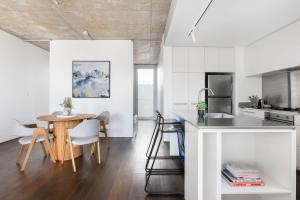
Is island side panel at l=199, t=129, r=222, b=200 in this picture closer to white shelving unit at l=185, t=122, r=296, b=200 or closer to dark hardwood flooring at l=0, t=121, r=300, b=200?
white shelving unit at l=185, t=122, r=296, b=200

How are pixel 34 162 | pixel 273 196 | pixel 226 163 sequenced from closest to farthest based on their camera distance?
pixel 273 196
pixel 226 163
pixel 34 162

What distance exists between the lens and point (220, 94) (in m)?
4.78

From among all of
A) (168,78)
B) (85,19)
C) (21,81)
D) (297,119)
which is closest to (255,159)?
(297,119)

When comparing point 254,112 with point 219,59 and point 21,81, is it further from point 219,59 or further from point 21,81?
point 21,81

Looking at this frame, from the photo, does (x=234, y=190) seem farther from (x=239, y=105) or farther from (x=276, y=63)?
(x=239, y=105)

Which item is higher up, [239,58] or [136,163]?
[239,58]

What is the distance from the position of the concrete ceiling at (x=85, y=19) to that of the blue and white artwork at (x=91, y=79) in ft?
2.54

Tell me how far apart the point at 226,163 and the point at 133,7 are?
3.15 m

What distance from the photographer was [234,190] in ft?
5.27

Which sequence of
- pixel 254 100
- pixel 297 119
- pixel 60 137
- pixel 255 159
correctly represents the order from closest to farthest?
1. pixel 255 159
2. pixel 297 119
3. pixel 60 137
4. pixel 254 100

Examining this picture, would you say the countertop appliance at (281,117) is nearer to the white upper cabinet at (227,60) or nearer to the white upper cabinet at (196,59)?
the white upper cabinet at (227,60)

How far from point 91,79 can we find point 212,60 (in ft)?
11.0

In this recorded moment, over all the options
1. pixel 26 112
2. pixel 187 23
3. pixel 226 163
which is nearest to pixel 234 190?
pixel 226 163

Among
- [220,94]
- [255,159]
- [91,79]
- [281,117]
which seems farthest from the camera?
[91,79]
